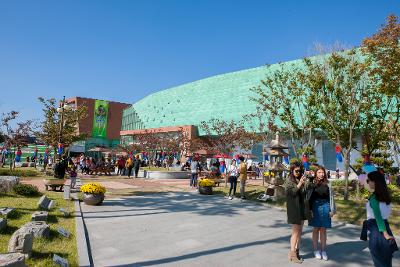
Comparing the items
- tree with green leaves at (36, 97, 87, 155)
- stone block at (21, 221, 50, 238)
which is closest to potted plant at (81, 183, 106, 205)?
stone block at (21, 221, 50, 238)

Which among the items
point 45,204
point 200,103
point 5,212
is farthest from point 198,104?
point 5,212

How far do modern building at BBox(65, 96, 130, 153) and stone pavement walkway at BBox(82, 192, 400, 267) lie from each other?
224 ft

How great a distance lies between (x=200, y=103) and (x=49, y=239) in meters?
61.4

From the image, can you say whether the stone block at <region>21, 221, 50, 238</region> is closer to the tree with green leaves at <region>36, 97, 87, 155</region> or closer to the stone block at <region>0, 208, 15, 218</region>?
the stone block at <region>0, 208, 15, 218</region>

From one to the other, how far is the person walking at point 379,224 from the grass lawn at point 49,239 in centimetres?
416

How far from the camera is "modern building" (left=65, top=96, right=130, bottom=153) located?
77500mm

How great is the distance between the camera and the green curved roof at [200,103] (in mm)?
58812

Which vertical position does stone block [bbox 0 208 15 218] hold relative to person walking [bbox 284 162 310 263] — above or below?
below

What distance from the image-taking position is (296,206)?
220 inches

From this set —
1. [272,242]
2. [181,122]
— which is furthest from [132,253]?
[181,122]

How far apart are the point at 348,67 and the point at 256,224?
29.7 ft

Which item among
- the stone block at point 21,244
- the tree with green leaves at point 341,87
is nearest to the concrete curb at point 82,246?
the stone block at point 21,244

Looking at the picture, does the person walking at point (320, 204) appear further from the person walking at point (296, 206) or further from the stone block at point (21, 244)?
the stone block at point (21, 244)

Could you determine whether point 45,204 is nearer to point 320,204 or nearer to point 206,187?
point 206,187
